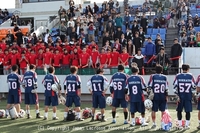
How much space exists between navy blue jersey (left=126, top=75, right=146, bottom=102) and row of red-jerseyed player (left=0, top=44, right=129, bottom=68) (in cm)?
583

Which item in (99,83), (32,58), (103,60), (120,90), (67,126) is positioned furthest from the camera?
(32,58)

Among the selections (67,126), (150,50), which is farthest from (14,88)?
(150,50)

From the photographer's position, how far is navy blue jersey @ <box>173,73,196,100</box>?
1168 cm

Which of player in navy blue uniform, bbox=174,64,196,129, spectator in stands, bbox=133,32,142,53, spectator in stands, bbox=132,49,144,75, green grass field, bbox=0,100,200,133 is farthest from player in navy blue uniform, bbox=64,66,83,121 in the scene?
spectator in stands, bbox=133,32,142,53

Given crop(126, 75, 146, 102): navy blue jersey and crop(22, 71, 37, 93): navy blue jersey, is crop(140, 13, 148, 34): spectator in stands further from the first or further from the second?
crop(126, 75, 146, 102): navy blue jersey

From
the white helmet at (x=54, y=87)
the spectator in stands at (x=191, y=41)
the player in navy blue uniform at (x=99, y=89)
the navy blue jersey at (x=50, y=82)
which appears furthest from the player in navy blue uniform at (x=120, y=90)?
the spectator in stands at (x=191, y=41)

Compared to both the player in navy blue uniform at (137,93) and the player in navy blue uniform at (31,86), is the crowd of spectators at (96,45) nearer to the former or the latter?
the player in navy blue uniform at (31,86)

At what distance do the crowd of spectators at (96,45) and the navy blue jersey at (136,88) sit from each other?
550cm

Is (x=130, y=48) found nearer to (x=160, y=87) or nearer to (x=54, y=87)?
(x=54, y=87)

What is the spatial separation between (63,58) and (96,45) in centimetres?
189

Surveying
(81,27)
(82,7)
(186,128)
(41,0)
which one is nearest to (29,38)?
(81,27)

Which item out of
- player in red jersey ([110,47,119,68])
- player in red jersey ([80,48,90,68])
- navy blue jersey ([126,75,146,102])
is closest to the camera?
navy blue jersey ([126,75,146,102])

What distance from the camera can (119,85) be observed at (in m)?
12.6

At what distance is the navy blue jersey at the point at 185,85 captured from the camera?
11680 millimetres
